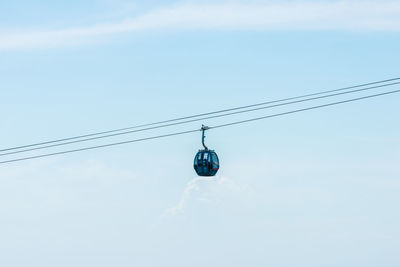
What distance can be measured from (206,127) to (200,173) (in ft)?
18.0

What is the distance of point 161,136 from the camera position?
6188 centimetres

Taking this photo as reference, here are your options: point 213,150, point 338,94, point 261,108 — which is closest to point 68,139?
point 213,150

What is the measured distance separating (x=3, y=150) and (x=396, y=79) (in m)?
29.3

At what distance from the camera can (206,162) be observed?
6519 centimetres

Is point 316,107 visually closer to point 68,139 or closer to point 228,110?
point 228,110

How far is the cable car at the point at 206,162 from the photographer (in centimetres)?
6525

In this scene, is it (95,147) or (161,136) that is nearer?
(161,136)

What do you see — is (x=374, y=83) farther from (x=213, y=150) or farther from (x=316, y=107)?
(x=213, y=150)

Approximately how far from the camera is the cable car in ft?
214

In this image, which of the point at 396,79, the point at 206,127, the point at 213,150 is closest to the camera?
the point at 396,79

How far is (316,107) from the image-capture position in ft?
188

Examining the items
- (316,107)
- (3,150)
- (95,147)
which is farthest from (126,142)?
(316,107)

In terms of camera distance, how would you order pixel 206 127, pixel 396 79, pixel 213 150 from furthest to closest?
pixel 213 150, pixel 206 127, pixel 396 79

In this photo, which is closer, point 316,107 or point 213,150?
point 316,107
